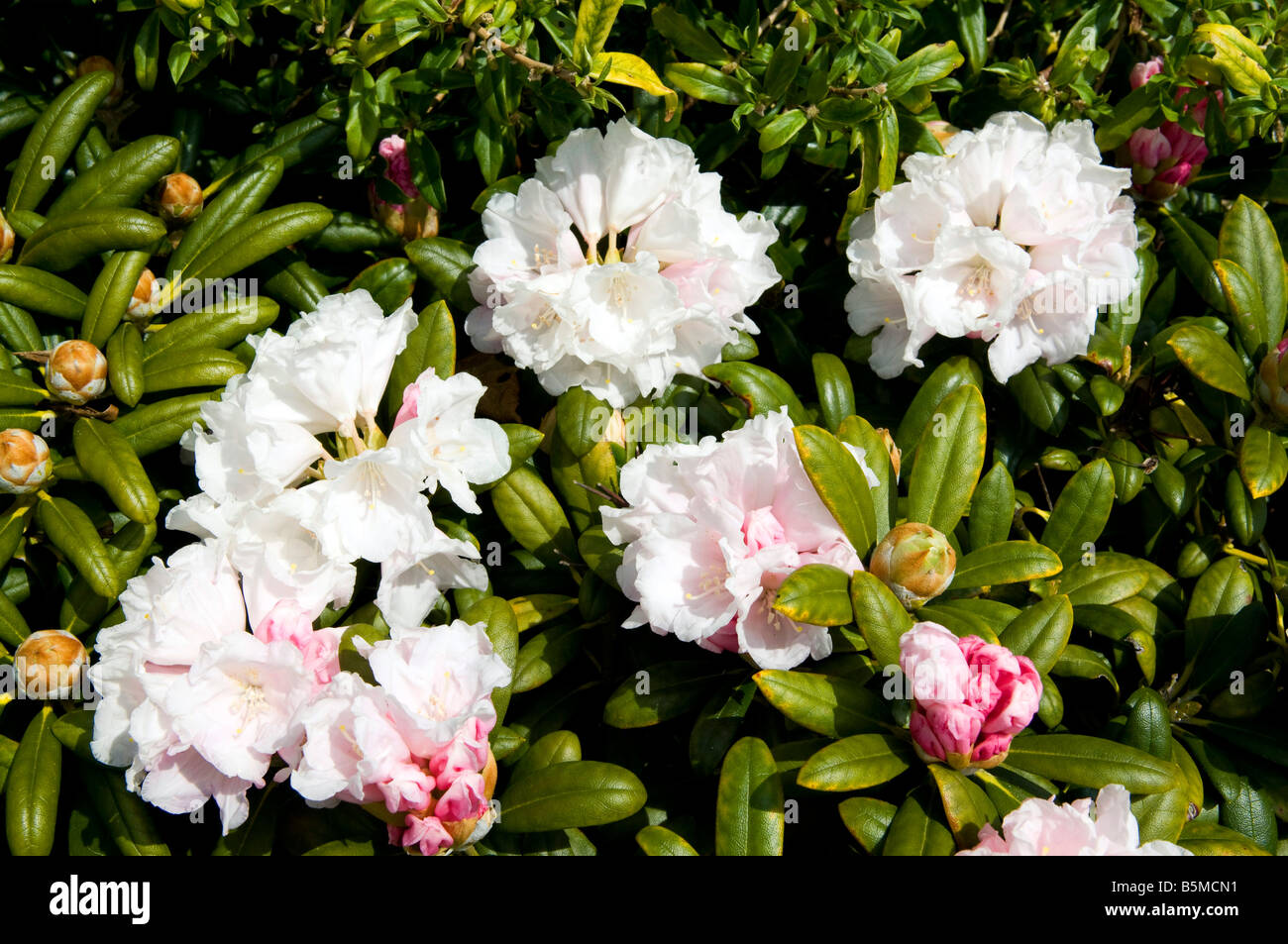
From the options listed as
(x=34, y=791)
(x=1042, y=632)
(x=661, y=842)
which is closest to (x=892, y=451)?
(x=1042, y=632)

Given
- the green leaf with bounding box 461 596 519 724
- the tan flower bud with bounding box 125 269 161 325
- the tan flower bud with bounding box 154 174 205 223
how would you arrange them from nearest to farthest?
the green leaf with bounding box 461 596 519 724, the tan flower bud with bounding box 125 269 161 325, the tan flower bud with bounding box 154 174 205 223

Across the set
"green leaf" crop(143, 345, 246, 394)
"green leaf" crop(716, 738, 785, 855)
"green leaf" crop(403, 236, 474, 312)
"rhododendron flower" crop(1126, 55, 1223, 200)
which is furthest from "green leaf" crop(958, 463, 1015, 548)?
"green leaf" crop(143, 345, 246, 394)

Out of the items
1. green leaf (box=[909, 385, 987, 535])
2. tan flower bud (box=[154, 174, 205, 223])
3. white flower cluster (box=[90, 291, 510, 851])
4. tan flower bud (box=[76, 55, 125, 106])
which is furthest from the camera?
tan flower bud (box=[76, 55, 125, 106])

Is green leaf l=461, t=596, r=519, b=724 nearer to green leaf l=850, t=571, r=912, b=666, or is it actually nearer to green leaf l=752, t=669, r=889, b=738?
green leaf l=752, t=669, r=889, b=738

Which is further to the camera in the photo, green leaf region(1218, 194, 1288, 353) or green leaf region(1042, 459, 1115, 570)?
green leaf region(1218, 194, 1288, 353)

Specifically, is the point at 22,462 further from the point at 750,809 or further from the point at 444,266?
the point at 750,809

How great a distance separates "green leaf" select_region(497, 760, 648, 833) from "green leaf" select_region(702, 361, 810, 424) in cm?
61

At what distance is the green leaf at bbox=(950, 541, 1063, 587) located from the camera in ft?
4.95

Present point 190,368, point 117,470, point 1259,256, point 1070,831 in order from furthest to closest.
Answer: point 1259,256 → point 190,368 → point 117,470 → point 1070,831

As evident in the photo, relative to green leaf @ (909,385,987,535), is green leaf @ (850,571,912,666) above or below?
below

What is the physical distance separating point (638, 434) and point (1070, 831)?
823mm

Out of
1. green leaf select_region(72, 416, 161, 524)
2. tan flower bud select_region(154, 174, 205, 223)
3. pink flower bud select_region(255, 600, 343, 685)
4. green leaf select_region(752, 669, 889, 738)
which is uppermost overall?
tan flower bud select_region(154, 174, 205, 223)

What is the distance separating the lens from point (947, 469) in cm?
160
